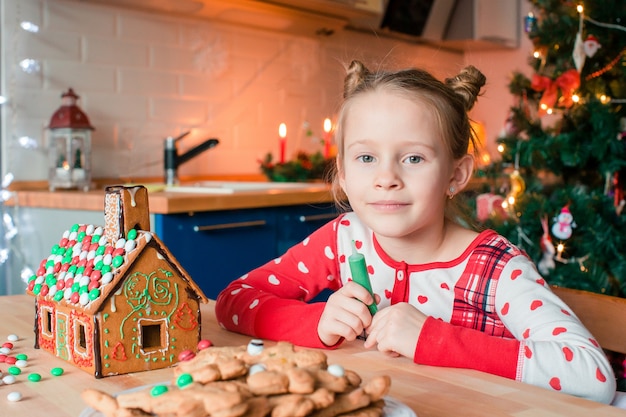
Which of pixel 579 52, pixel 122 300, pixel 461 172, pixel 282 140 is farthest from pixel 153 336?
pixel 282 140

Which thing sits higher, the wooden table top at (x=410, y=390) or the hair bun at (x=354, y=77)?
the hair bun at (x=354, y=77)

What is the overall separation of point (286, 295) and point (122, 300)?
1.84 ft

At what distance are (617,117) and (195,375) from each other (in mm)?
1986

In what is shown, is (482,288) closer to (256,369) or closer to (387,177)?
(387,177)

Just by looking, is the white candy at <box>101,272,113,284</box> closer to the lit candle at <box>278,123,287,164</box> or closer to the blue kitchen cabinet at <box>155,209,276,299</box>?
the blue kitchen cabinet at <box>155,209,276,299</box>

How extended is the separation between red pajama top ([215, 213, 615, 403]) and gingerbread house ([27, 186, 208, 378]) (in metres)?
0.25

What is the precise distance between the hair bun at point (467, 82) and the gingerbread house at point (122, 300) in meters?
0.61

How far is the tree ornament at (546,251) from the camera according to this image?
2.33 m

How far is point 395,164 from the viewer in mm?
1099

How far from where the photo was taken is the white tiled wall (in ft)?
8.24

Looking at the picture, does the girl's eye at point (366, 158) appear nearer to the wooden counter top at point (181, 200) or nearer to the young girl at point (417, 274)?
the young girl at point (417, 274)

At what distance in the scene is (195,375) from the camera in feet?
1.79

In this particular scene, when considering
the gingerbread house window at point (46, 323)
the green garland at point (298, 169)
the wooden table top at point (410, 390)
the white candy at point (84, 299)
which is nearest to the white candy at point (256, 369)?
the wooden table top at point (410, 390)

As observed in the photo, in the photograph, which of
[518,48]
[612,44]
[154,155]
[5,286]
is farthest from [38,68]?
[518,48]
